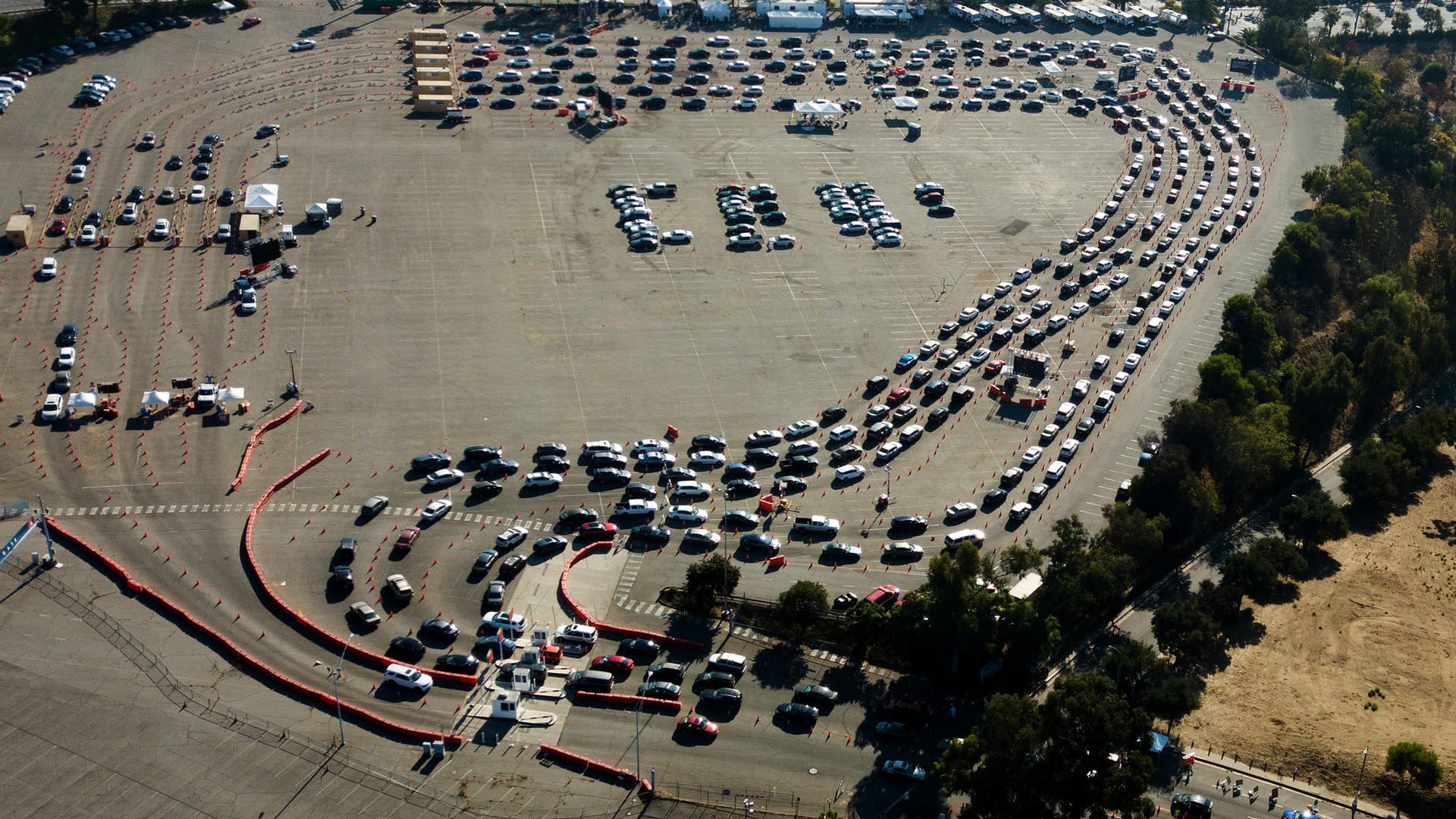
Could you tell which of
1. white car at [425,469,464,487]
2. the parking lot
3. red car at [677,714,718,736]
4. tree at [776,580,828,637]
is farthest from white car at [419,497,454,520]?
red car at [677,714,718,736]

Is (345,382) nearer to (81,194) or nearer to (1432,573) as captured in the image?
(81,194)

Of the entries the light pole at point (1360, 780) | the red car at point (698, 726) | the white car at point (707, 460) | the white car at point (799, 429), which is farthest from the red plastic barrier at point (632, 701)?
the light pole at point (1360, 780)

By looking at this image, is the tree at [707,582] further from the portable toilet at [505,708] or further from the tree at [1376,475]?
the tree at [1376,475]

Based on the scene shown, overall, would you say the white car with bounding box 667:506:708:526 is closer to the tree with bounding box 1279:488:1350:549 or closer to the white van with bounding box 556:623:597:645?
the white van with bounding box 556:623:597:645

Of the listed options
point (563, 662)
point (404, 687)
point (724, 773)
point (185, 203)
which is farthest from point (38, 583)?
point (185, 203)

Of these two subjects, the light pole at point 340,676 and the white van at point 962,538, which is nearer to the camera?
the light pole at point 340,676

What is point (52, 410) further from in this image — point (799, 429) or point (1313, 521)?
point (1313, 521)
